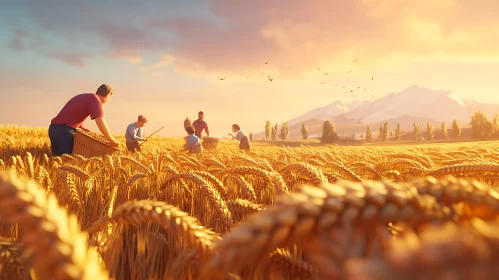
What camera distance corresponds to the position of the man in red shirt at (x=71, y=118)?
6.84 m

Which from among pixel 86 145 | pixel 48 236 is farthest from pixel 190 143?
pixel 48 236

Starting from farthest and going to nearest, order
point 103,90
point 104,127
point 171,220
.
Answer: point 103,90
point 104,127
point 171,220

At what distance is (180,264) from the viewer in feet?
3.50

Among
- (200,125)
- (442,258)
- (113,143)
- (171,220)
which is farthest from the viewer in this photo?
(200,125)

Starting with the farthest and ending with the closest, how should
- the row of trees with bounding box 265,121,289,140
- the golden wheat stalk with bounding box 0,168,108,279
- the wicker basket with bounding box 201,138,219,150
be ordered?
the row of trees with bounding box 265,121,289,140 < the wicker basket with bounding box 201,138,219,150 < the golden wheat stalk with bounding box 0,168,108,279

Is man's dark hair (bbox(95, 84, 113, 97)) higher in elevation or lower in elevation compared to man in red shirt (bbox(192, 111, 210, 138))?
higher

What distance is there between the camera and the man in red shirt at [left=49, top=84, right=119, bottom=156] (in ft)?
22.4

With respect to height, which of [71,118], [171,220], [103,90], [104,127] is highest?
[103,90]

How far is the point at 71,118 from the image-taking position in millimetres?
7020

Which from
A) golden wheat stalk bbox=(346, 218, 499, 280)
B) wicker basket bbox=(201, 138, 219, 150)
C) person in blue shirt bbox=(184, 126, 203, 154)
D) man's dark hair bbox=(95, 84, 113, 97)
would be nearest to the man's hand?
man's dark hair bbox=(95, 84, 113, 97)

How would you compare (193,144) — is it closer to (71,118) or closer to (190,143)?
(190,143)

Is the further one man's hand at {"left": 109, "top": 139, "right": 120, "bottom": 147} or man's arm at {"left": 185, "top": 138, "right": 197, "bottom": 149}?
man's arm at {"left": 185, "top": 138, "right": 197, "bottom": 149}

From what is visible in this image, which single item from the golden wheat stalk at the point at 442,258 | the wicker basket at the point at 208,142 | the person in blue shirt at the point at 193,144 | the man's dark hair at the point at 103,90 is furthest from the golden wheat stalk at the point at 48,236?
the wicker basket at the point at 208,142

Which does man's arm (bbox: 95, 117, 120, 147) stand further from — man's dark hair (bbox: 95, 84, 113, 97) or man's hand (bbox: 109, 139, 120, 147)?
man's dark hair (bbox: 95, 84, 113, 97)
